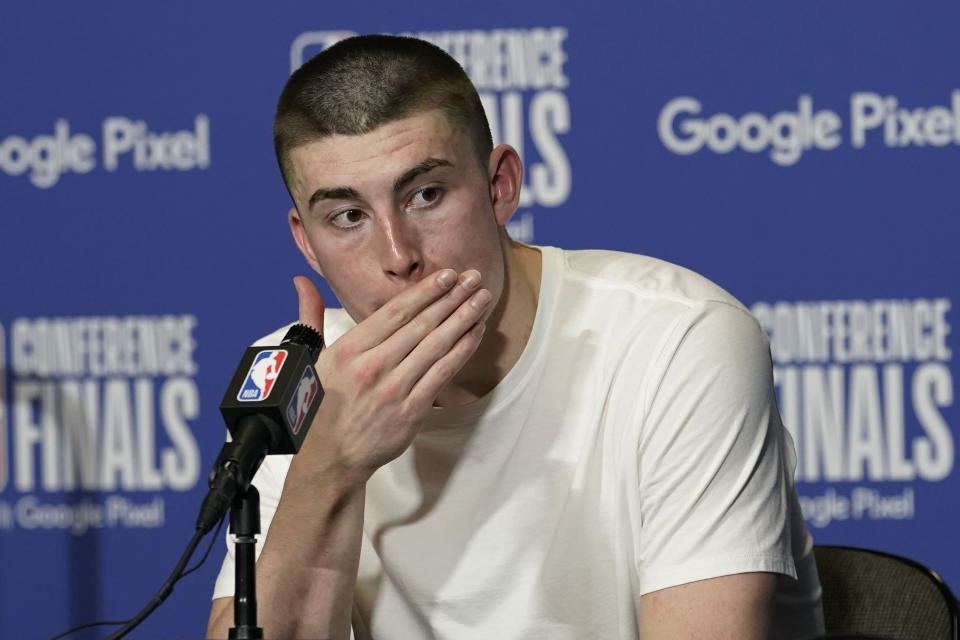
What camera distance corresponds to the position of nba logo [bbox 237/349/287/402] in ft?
3.53

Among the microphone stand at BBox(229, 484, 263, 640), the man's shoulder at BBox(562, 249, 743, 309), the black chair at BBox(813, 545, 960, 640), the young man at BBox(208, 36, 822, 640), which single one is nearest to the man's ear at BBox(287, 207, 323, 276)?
the young man at BBox(208, 36, 822, 640)

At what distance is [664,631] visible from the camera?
1.40 metres

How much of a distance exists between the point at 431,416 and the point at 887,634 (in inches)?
28.0

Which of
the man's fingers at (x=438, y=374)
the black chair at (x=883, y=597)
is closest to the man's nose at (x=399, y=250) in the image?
the man's fingers at (x=438, y=374)

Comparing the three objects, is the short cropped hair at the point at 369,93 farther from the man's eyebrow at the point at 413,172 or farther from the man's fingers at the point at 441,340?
the man's fingers at the point at 441,340

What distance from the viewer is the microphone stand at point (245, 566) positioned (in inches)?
40.9

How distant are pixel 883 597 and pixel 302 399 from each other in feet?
3.19

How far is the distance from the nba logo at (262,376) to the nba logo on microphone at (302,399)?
0.08 feet

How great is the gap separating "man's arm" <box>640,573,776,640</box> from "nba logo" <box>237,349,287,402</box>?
601 mm

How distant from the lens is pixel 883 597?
5.47ft

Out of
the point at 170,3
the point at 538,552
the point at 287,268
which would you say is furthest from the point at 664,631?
the point at 170,3

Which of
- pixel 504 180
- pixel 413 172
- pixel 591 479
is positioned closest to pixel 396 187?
pixel 413 172

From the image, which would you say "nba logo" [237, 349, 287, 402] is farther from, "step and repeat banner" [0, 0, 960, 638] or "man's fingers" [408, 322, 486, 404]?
"step and repeat banner" [0, 0, 960, 638]

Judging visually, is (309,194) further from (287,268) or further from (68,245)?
(68,245)
